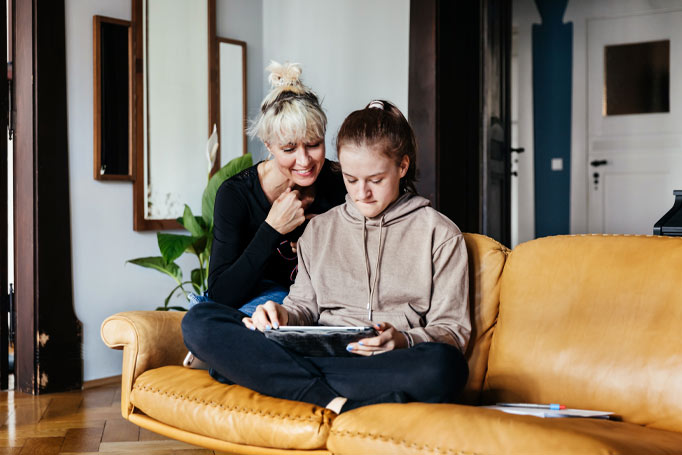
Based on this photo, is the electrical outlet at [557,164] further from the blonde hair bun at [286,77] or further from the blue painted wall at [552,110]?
the blonde hair bun at [286,77]

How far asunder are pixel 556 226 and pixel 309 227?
12.1ft

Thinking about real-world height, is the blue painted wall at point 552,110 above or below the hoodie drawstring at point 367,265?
above

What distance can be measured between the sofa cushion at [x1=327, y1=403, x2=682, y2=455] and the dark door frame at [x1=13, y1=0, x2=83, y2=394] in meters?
2.12

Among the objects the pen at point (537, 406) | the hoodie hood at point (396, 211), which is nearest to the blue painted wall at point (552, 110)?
the hoodie hood at point (396, 211)

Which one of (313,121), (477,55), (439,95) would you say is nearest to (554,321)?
(313,121)

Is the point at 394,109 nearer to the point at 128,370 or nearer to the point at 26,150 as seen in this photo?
the point at 128,370

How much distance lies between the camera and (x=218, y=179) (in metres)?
3.07

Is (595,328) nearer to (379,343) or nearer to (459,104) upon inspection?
(379,343)

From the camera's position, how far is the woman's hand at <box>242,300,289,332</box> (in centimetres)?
165

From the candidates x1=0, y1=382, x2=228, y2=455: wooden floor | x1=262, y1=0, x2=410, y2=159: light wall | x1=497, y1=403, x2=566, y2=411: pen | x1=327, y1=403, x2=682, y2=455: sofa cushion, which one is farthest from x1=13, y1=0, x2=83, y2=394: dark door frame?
x1=497, y1=403, x2=566, y2=411: pen

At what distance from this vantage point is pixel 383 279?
5.78ft

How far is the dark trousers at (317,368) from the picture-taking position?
1.47 metres

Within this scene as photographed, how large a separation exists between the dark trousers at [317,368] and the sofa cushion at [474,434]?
12cm

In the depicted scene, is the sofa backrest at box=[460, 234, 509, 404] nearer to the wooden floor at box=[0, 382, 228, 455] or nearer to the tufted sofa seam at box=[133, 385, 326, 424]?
the tufted sofa seam at box=[133, 385, 326, 424]
